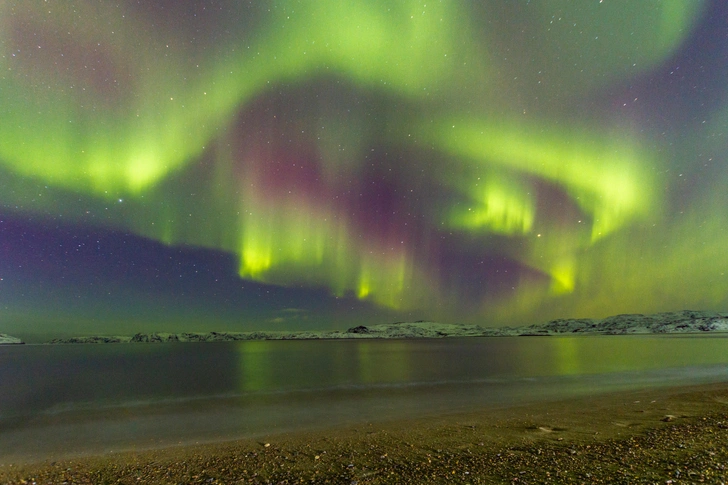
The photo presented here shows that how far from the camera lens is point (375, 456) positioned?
36.3ft

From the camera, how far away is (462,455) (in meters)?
10.4

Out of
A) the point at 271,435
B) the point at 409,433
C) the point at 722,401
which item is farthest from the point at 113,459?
the point at 722,401

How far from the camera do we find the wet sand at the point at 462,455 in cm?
849

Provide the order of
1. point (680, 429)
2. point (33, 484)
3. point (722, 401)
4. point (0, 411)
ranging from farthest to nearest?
point (0, 411) < point (722, 401) < point (680, 429) < point (33, 484)

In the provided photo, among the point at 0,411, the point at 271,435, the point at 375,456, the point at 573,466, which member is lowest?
the point at 0,411

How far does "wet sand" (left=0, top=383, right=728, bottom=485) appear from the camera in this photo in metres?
8.49

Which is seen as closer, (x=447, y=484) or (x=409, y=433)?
(x=447, y=484)

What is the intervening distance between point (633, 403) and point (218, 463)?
2100 cm

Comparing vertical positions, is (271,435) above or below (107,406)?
above

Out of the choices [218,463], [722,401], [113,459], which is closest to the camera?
[218,463]

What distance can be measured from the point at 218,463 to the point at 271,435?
199 inches

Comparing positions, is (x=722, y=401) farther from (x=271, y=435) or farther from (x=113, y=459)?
(x=113, y=459)

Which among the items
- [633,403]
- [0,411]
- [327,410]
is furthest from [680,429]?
[0,411]

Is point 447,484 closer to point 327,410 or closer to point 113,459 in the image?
point 113,459
